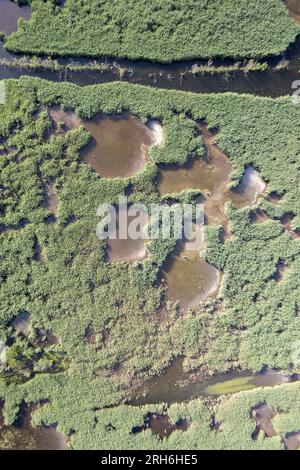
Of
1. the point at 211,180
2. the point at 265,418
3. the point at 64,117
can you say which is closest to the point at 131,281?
the point at 211,180

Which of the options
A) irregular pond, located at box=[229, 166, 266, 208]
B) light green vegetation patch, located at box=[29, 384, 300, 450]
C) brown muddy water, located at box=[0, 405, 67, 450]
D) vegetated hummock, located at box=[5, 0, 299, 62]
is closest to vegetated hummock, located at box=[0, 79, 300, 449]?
light green vegetation patch, located at box=[29, 384, 300, 450]

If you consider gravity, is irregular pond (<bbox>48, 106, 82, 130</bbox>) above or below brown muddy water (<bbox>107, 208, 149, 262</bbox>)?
above

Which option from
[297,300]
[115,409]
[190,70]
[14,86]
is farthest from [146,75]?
[115,409]

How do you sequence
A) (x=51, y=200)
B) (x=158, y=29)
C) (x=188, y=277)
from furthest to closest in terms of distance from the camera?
(x=188, y=277) → (x=51, y=200) → (x=158, y=29)

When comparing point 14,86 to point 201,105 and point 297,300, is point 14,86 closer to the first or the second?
point 201,105

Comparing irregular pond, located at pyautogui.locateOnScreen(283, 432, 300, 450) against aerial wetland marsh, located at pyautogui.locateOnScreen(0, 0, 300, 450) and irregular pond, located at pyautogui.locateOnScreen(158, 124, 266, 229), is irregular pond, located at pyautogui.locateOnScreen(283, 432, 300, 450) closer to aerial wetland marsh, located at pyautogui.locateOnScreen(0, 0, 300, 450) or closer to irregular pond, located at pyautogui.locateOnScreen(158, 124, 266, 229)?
aerial wetland marsh, located at pyautogui.locateOnScreen(0, 0, 300, 450)

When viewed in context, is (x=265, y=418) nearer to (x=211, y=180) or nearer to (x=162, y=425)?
(x=162, y=425)
